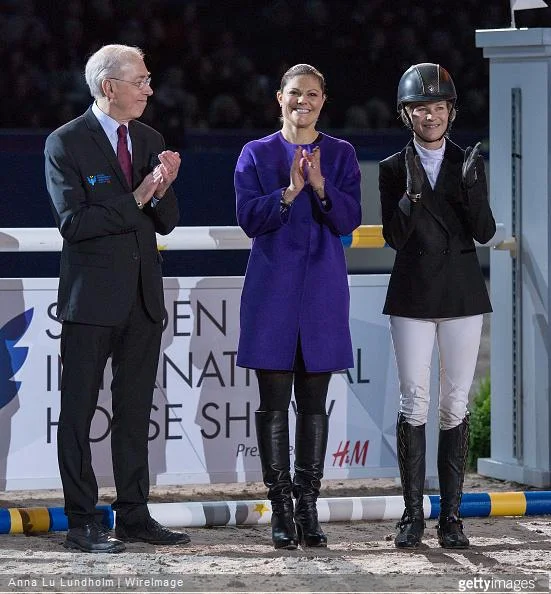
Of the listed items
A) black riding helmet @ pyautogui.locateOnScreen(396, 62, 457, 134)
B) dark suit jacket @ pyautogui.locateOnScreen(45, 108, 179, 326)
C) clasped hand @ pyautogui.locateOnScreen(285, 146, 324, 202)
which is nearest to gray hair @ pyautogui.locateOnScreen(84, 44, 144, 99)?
dark suit jacket @ pyautogui.locateOnScreen(45, 108, 179, 326)

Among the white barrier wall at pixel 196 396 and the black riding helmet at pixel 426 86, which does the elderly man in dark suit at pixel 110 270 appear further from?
the black riding helmet at pixel 426 86

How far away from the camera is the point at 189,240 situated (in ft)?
16.8

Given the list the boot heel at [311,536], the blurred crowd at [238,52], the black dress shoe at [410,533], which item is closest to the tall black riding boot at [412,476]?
the black dress shoe at [410,533]

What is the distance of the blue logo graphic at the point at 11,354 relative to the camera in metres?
5.03

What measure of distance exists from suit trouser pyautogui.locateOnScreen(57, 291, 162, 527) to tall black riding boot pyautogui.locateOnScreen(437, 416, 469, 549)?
1101 millimetres

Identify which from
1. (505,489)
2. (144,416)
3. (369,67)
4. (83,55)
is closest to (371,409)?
(505,489)

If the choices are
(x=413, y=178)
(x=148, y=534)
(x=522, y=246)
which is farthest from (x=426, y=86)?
(x=148, y=534)

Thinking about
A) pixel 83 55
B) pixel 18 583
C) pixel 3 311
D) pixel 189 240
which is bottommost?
pixel 18 583

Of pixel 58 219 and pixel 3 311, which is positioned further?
pixel 3 311

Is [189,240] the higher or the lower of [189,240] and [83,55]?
the lower

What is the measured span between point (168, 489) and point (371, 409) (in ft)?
3.43

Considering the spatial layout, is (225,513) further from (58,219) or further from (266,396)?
(58,219)

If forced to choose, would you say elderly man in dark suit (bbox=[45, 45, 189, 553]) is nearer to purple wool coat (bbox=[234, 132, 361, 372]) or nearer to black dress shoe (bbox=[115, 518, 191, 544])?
black dress shoe (bbox=[115, 518, 191, 544])

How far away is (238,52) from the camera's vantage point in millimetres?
13812
